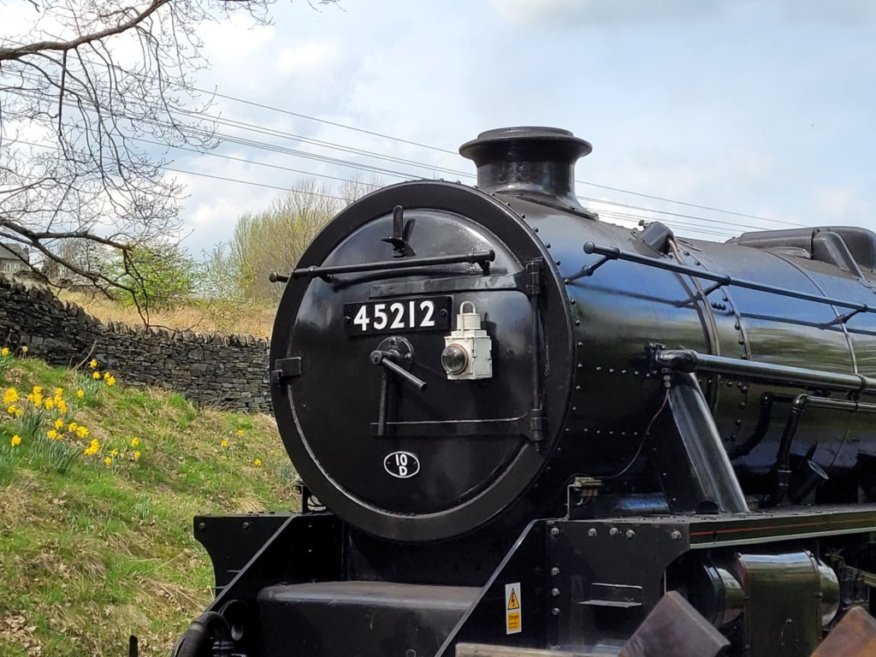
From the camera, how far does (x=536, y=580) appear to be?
12.2ft

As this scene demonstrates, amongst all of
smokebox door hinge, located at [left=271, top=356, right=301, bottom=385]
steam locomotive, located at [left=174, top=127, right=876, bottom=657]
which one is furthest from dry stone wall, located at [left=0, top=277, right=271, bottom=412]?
steam locomotive, located at [left=174, top=127, right=876, bottom=657]

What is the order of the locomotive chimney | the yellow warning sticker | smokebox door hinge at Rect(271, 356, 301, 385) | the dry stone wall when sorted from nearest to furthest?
the yellow warning sticker, smokebox door hinge at Rect(271, 356, 301, 385), the locomotive chimney, the dry stone wall

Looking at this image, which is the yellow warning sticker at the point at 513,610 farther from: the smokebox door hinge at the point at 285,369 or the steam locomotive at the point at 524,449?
the smokebox door hinge at the point at 285,369

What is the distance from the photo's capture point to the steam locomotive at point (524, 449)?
3670mm

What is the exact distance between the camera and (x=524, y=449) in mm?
3920

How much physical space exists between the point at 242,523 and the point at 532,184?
1.96m

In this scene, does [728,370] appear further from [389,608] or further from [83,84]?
[83,84]

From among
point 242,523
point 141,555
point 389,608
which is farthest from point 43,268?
point 389,608

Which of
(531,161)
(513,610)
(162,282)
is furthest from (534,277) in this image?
(162,282)

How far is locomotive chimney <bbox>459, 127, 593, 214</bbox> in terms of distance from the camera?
4.79m

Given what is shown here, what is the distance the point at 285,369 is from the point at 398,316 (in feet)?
2.28

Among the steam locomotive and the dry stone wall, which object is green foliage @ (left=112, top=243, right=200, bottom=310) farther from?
the steam locomotive

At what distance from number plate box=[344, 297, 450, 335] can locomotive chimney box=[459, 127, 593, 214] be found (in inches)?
32.7

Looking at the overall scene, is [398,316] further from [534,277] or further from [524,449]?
[524,449]
